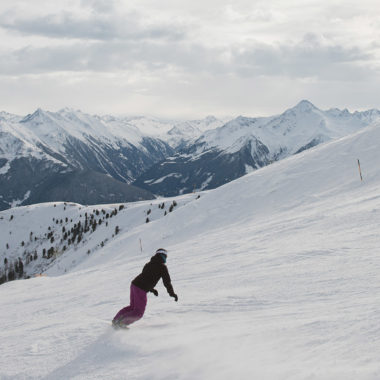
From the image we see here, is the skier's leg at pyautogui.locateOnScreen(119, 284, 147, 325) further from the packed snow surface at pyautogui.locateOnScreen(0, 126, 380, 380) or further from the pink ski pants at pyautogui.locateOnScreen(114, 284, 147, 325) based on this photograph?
the packed snow surface at pyautogui.locateOnScreen(0, 126, 380, 380)

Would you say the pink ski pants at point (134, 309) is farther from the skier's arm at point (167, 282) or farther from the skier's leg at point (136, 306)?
the skier's arm at point (167, 282)

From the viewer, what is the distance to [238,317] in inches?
397

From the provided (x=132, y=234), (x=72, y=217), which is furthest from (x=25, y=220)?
(x=132, y=234)

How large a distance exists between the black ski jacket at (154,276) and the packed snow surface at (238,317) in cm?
94

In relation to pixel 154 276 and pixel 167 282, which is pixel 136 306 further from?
pixel 167 282

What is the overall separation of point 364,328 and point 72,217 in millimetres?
148142

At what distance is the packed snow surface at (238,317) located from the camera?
7078 millimetres

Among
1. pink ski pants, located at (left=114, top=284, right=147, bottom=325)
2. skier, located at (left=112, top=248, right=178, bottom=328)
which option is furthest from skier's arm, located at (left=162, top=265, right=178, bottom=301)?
pink ski pants, located at (left=114, top=284, right=147, bottom=325)

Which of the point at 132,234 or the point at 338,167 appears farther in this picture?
the point at 132,234

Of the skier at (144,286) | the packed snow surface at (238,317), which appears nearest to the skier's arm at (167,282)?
the skier at (144,286)

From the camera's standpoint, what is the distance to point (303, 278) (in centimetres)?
1244

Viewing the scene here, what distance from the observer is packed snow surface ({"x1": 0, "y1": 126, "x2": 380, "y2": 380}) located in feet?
23.2

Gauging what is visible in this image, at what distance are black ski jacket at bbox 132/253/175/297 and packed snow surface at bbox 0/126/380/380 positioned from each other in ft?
3.09

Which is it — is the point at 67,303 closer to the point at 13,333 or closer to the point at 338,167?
the point at 13,333
